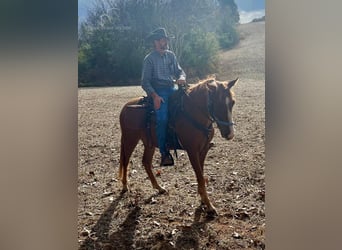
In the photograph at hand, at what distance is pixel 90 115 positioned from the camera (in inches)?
77.2

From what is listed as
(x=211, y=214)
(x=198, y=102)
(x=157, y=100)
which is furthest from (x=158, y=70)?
(x=211, y=214)

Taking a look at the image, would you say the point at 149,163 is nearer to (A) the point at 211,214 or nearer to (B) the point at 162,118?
(B) the point at 162,118

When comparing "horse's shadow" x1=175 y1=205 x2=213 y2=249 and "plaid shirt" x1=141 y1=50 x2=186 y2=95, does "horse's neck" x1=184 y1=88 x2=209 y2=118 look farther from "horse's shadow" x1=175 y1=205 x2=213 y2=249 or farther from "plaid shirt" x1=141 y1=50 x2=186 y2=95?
"horse's shadow" x1=175 y1=205 x2=213 y2=249

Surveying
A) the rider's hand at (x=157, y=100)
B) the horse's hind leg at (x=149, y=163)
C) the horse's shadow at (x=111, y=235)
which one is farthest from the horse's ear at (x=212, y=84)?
the horse's shadow at (x=111, y=235)

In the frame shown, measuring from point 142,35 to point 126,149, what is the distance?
1.84ft

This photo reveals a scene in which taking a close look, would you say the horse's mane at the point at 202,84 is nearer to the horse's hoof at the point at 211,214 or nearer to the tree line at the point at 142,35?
the tree line at the point at 142,35

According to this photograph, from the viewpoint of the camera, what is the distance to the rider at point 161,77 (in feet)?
6.35

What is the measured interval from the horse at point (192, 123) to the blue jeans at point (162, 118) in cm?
3
